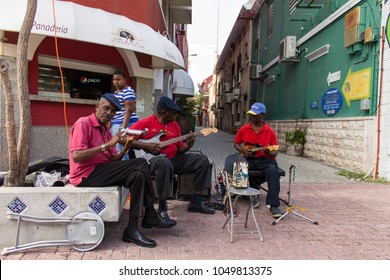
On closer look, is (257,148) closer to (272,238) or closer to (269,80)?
(272,238)

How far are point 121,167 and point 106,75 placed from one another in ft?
19.3

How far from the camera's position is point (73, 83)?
8.36 metres

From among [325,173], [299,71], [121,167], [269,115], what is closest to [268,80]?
[269,115]

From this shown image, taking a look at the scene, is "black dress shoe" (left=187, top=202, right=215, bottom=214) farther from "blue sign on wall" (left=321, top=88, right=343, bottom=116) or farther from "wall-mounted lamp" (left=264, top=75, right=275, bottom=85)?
"wall-mounted lamp" (left=264, top=75, right=275, bottom=85)

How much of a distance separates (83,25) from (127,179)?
4248mm

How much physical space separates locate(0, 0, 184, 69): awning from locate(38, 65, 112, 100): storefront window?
1.59 metres

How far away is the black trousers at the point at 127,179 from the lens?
3559 millimetres

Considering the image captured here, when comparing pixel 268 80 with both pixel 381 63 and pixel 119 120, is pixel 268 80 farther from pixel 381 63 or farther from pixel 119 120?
pixel 119 120

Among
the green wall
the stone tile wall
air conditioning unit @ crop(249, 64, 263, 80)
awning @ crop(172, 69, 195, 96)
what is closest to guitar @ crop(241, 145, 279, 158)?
the stone tile wall

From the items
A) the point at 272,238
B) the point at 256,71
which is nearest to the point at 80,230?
the point at 272,238

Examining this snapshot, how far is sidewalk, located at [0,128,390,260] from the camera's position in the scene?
134 inches

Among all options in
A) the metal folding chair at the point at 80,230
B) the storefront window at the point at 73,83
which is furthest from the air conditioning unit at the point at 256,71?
the metal folding chair at the point at 80,230

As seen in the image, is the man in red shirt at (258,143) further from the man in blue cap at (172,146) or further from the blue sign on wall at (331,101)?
the blue sign on wall at (331,101)

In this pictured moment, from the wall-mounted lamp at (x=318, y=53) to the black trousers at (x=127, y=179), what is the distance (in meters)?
8.84
